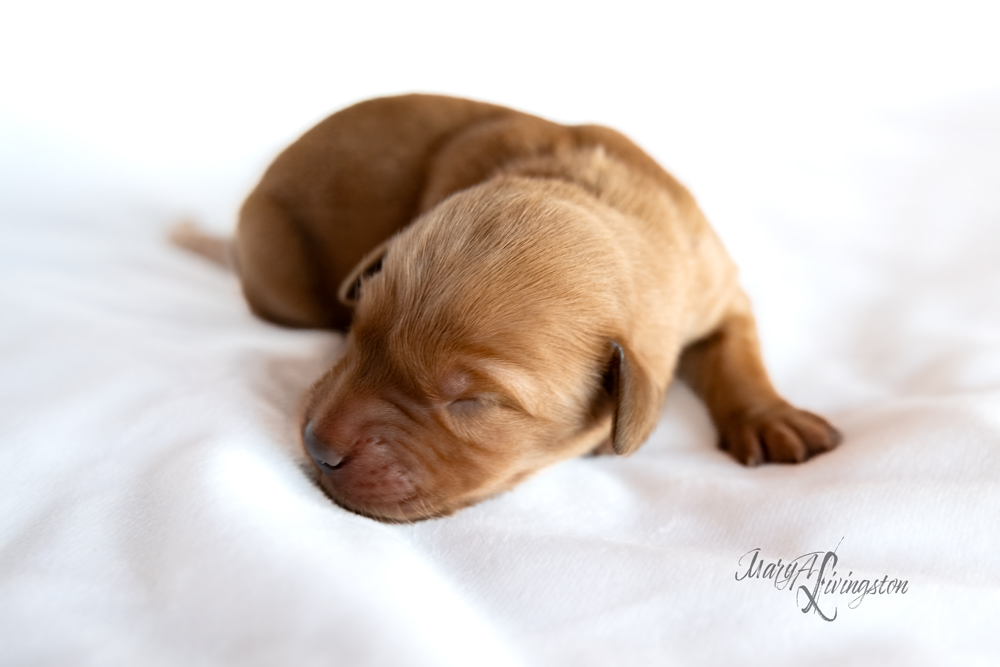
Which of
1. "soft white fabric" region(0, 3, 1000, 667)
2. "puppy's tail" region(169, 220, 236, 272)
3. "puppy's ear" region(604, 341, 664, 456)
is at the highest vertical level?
"puppy's ear" region(604, 341, 664, 456)

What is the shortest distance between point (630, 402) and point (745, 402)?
0.70m

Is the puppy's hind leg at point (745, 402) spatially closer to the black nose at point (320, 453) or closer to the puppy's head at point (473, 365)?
the puppy's head at point (473, 365)

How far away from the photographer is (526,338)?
1803 millimetres

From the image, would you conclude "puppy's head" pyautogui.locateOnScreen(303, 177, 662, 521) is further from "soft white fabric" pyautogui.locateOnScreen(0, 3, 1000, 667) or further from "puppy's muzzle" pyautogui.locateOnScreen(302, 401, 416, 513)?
"soft white fabric" pyautogui.locateOnScreen(0, 3, 1000, 667)

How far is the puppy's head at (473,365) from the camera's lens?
69.9 inches

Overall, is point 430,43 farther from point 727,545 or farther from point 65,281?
point 727,545

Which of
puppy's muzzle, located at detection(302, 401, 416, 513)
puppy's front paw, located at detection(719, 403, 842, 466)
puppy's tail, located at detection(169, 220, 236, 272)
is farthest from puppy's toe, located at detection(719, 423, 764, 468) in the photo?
puppy's tail, located at detection(169, 220, 236, 272)

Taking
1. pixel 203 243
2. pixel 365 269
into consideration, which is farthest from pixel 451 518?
pixel 203 243

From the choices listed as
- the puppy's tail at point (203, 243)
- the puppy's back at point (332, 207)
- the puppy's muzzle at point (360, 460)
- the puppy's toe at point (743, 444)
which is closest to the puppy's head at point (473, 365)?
the puppy's muzzle at point (360, 460)

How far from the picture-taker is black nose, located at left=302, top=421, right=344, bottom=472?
5.81ft

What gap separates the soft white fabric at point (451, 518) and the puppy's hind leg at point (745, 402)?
69 millimetres

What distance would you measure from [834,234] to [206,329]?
112 inches

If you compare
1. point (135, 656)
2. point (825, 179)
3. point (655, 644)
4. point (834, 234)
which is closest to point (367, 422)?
point (135, 656)

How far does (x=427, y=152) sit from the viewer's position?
9.16ft
